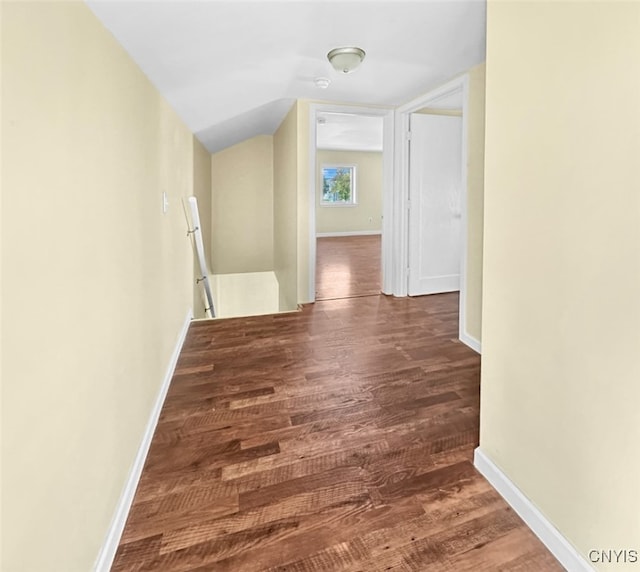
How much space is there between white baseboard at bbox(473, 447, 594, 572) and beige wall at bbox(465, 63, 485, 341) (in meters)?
1.54

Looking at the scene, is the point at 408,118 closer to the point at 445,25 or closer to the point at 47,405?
the point at 445,25

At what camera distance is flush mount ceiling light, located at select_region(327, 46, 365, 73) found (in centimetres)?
247

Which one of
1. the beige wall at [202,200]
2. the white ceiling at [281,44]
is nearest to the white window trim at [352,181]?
the beige wall at [202,200]

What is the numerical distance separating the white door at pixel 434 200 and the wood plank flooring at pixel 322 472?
1734mm

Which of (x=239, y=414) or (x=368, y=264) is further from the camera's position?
(x=368, y=264)

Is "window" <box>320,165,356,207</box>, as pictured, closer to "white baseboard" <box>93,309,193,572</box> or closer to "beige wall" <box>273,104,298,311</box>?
"beige wall" <box>273,104,298,311</box>

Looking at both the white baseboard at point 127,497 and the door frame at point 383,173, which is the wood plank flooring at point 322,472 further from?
the door frame at point 383,173

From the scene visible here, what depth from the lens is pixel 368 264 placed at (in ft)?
22.9

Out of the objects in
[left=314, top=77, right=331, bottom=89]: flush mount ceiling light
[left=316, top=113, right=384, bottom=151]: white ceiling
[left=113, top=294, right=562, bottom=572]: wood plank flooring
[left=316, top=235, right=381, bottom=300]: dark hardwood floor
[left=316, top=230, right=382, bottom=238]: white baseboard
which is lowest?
[left=113, top=294, right=562, bottom=572]: wood plank flooring

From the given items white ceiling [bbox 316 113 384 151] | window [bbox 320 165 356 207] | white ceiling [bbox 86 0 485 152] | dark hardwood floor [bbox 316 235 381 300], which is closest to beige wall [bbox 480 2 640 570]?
white ceiling [bbox 86 0 485 152]

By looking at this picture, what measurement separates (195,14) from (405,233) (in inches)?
125

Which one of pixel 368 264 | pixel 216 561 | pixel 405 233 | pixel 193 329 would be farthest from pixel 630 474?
pixel 368 264

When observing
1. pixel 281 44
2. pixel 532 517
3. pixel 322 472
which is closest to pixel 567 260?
pixel 532 517

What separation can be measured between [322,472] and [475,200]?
2419mm
